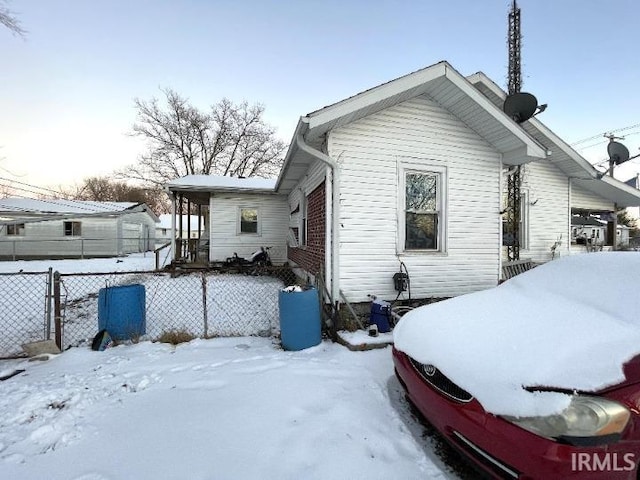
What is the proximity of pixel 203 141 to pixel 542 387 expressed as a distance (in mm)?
34843

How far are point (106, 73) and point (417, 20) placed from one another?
1135cm

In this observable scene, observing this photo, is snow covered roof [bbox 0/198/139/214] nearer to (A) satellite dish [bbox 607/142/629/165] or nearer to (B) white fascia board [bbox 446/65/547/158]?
(B) white fascia board [bbox 446/65/547/158]

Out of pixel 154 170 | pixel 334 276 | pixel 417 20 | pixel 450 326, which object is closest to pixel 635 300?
pixel 450 326

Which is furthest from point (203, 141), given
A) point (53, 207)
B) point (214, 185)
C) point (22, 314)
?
point (22, 314)

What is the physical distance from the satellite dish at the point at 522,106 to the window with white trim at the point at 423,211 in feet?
12.3

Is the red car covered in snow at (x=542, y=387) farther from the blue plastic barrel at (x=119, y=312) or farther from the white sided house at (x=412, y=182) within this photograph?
the blue plastic barrel at (x=119, y=312)

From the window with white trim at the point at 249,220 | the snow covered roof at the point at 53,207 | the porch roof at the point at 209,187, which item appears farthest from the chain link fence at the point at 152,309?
the snow covered roof at the point at 53,207

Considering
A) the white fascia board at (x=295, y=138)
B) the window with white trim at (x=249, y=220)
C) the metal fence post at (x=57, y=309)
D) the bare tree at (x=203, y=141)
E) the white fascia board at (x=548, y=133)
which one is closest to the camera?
the metal fence post at (x=57, y=309)

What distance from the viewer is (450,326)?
238cm

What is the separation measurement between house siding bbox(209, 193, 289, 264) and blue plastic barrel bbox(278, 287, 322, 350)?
361 inches

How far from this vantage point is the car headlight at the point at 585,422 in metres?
1.42

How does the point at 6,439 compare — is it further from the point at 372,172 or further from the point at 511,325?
the point at 372,172

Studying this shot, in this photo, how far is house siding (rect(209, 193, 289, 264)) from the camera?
12758mm

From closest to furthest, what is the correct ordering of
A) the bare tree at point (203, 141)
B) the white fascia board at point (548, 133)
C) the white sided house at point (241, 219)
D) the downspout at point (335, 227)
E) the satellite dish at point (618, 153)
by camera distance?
the downspout at point (335, 227) < the white fascia board at point (548, 133) < the satellite dish at point (618, 153) < the white sided house at point (241, 219) < the bare tree at point (203, 141)
